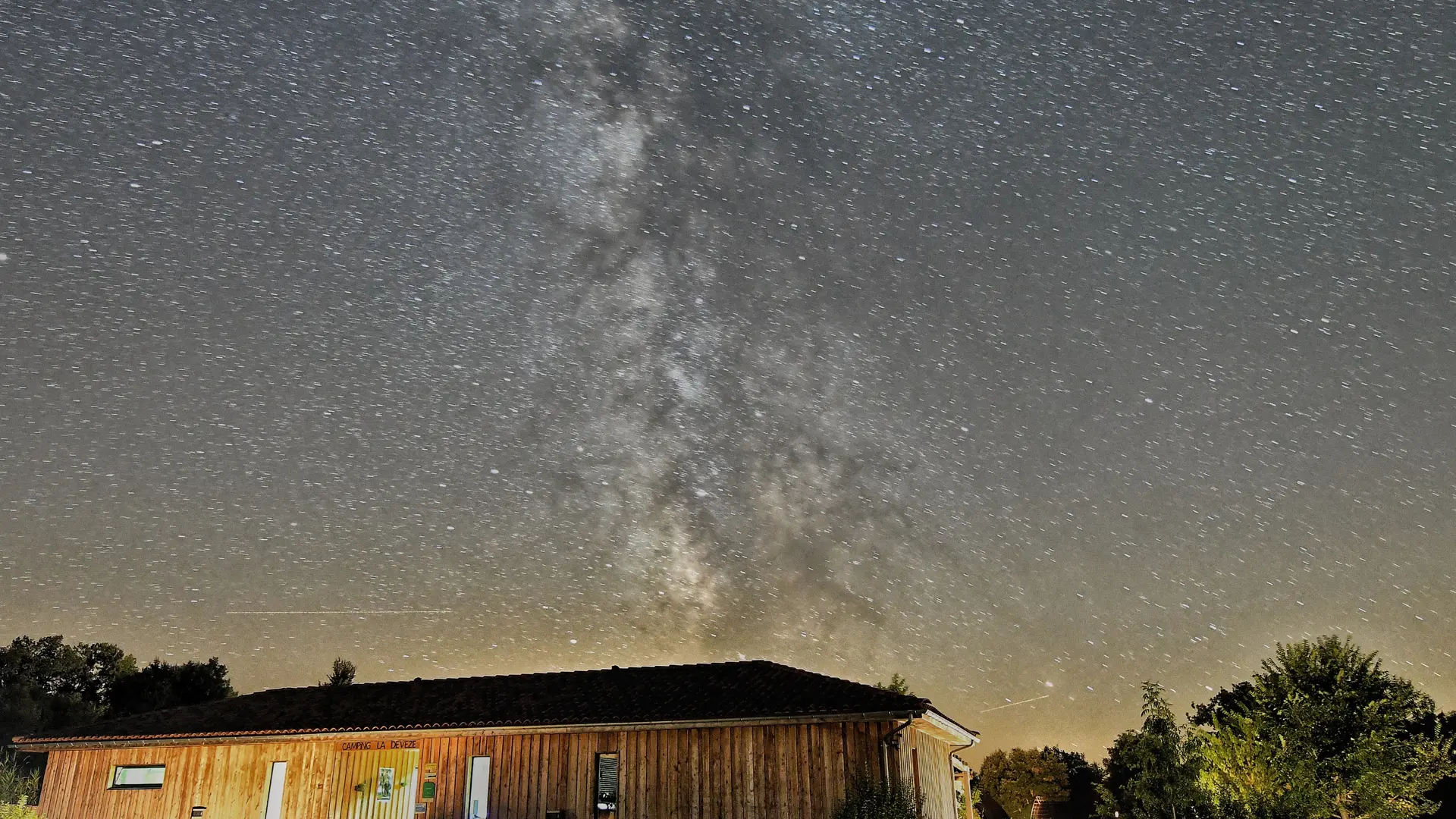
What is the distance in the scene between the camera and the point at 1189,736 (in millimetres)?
40469

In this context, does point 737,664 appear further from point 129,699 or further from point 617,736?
point 129,699

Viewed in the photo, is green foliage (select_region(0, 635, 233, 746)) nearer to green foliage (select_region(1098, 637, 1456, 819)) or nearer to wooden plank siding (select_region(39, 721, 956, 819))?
wooden plank siding (select_region(39, 721, 956, 819))

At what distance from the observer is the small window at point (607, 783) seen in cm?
2129

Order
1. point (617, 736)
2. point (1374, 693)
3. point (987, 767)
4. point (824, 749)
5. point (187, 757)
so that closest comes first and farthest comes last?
point (824, 749), point (617, 736), point (187, 757), point (1374, 693), point (987, 767)

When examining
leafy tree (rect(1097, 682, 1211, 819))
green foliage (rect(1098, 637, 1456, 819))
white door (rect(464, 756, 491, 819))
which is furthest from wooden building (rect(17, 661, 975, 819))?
leafy tree (rect(1097, 682, 1211, 819))

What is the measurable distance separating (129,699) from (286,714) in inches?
1403

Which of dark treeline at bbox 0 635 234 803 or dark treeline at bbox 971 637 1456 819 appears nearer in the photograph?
dark treeline at bbox 971 637 1456 819

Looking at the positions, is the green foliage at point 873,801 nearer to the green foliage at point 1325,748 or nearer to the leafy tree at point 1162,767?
the green foliage at point 1325,748

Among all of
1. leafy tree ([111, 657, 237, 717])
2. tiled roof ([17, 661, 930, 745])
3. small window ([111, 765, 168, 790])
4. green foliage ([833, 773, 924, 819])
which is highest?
leafy tree ([111, 657, 237, 717])

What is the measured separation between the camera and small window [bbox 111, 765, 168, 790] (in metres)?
24.9

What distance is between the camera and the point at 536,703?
24.2 m

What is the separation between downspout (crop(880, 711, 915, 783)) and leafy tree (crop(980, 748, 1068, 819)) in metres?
76.0

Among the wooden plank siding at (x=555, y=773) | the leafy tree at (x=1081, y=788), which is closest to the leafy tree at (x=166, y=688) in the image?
the wooden plank siding at (x=555, y=773)

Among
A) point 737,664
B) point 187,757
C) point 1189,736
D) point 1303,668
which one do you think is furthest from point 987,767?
point 187,757
